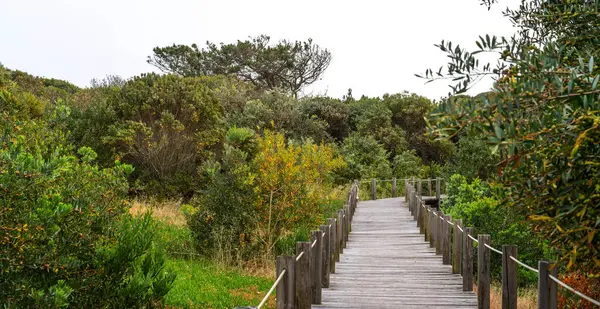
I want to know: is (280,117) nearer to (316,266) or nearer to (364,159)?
(364,159)

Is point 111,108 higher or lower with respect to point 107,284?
higher

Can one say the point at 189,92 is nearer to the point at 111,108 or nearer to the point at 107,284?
the point at 111,108

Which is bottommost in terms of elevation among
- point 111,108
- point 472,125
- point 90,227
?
point 90,227

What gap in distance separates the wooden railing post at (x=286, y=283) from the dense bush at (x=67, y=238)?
174cm

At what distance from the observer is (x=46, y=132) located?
9.61m

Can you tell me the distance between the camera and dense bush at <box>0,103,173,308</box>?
601cm

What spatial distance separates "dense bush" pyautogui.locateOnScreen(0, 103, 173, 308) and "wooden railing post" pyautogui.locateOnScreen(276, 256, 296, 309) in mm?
1737

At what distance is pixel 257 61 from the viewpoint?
148ft

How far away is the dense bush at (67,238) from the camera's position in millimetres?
6008

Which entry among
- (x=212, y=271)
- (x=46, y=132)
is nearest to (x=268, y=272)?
(x=212, y=271)

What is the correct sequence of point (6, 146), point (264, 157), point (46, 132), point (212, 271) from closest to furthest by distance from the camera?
point (6, 146) → point (46, 132) → point (212, 271) → point (264, 157)

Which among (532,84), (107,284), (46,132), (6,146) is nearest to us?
(532,84)

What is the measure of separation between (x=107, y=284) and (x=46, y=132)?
3649 mm

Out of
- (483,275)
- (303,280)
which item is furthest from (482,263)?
(303,280)
